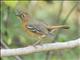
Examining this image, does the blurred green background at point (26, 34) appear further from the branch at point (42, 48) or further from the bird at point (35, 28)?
the branch at point (42, 48)

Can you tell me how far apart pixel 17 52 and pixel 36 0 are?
2.31 m

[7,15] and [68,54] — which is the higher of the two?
[7,15]

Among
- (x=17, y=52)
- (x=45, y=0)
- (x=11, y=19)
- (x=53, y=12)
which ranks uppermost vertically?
(x=17, y=52)

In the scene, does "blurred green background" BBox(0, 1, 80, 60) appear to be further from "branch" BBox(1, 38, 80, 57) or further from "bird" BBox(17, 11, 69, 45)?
"branch" BBox(1, 38, 80, 57)

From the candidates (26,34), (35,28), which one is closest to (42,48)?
(35,28)

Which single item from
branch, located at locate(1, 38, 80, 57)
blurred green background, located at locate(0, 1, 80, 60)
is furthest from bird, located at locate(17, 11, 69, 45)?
branch, located at locate(1, 38, 80, 57)

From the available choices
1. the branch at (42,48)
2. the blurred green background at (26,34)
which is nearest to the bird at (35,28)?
the blurred green background at (26,34)

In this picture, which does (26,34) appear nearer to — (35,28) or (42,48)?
(35,28)

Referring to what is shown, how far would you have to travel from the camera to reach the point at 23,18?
3.64 m

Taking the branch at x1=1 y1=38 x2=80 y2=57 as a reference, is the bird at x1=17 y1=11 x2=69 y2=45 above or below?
below

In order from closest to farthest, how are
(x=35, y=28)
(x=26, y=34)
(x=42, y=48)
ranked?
(x=42, y=48) → (x=35, y=28) → (x=26, y=34)

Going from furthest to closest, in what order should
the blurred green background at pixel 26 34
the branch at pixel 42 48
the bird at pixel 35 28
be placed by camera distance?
the blurred green background at pixel 26 34
the bird at pixel 35 28
the branch at pixel 42 48

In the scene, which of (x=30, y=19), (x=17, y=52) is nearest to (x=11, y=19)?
→ (x=30, y=19)

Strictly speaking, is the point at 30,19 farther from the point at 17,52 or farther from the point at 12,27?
the point at 17,52
